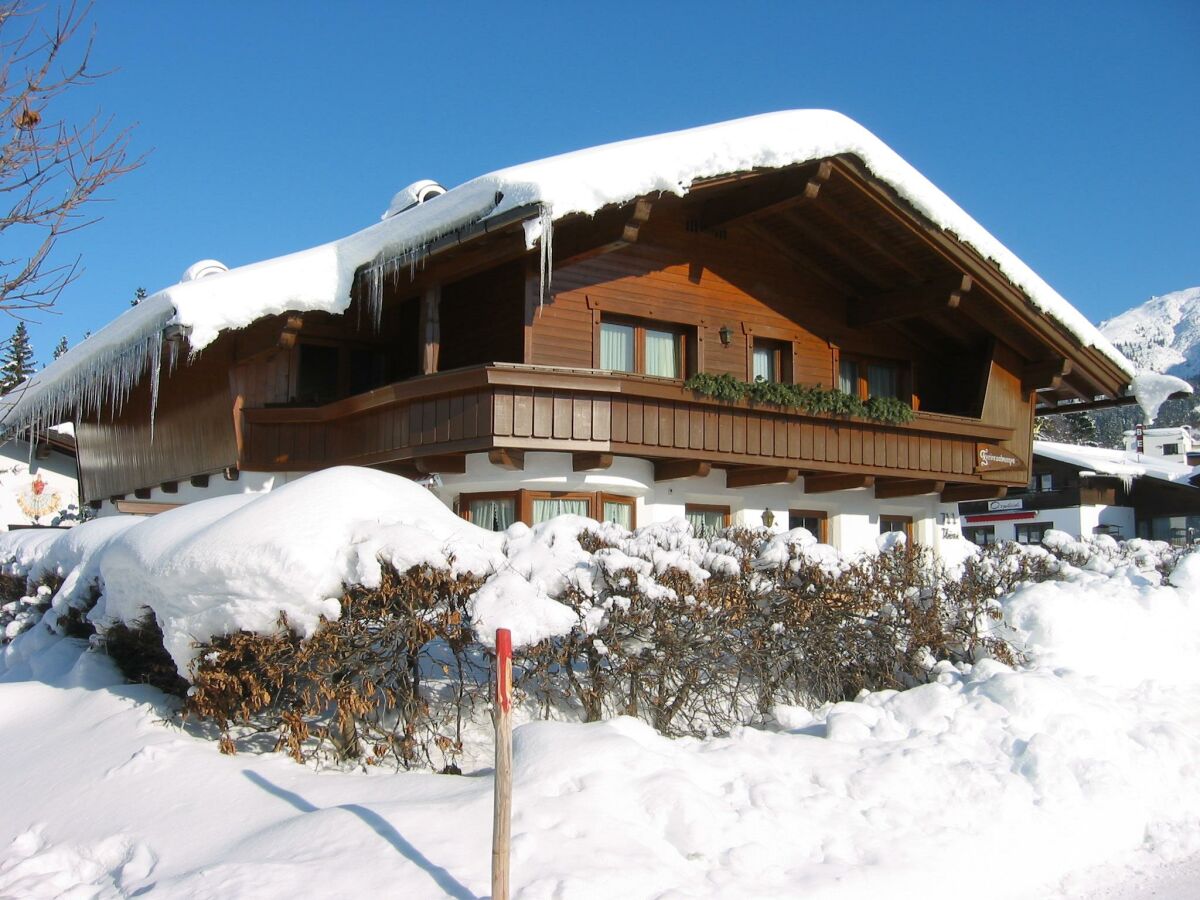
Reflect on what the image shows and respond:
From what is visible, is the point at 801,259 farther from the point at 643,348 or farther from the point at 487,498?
the point at 487,498

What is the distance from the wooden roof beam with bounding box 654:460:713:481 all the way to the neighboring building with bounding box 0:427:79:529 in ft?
67.8

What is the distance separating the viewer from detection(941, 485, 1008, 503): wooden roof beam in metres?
16.8

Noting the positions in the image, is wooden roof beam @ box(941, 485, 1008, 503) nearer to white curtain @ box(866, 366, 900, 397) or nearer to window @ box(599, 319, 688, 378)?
Result: white curtain @ box(866, 366, 900, 397)

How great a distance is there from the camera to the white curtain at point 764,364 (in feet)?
50.2

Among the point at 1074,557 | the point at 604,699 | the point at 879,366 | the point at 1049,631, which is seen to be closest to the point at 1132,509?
the point at 879,366

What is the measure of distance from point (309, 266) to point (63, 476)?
2234 cm

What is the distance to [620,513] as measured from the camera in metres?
13.6

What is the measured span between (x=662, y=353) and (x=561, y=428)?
9.25 feet

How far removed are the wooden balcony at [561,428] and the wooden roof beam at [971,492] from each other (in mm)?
1782

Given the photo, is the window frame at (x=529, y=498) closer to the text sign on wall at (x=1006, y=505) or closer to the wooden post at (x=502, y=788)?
the wooden post at (x=502, y=788)

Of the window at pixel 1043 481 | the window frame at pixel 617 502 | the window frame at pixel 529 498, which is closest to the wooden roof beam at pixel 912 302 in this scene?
the window frame at pixel 617 502

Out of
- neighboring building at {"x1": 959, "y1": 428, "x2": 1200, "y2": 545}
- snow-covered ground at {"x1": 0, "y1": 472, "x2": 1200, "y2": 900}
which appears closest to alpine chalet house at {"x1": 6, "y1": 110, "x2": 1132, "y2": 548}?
snow-covered ground at {"x1": 0, "y1": 472, "x2": 1200, "y2": 900}

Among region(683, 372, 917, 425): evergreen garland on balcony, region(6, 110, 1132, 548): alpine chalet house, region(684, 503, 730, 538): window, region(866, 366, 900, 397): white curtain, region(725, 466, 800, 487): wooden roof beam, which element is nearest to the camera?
region(6, 110, 1132, 548): alpine chalet house

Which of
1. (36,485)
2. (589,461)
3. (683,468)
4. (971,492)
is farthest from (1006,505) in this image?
(589,461)
